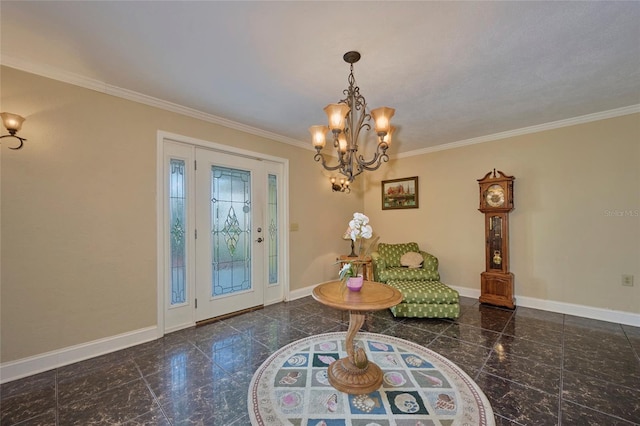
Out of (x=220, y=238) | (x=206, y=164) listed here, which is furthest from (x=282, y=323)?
(x=206, y=164)

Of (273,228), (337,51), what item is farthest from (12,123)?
(273,228)

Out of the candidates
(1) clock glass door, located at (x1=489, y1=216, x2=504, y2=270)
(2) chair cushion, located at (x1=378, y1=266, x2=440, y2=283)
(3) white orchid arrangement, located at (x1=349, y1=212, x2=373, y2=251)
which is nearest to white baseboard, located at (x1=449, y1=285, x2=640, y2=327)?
(1) clock glass door, located at (x1=489, y1=216, x2=504, y2=270)

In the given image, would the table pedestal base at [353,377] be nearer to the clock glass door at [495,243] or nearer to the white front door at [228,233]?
the white front door at [228,233]

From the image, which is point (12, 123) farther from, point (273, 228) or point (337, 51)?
point (273, 228)

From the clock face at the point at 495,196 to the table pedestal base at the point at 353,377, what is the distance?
316 centimetres

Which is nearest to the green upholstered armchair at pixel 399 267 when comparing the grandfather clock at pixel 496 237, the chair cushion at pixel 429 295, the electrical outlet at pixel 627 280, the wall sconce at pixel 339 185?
the chair cushion at pixel 429 295

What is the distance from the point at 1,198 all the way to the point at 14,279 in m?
0.68

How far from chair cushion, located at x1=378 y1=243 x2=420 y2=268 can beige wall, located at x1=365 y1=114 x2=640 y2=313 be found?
1.42 ft

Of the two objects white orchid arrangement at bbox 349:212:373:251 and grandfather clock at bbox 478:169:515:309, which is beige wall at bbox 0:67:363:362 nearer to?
white orchid arrangement at bbox 349:212:373:251

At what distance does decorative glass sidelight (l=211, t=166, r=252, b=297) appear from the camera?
342 centimetres

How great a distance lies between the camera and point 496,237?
3.88 m

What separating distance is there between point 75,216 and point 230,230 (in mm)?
1588

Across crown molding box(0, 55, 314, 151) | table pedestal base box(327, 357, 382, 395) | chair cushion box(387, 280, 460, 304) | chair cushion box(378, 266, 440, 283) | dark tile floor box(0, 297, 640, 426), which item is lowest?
dark tile floor box(0, 297, 640, 426)

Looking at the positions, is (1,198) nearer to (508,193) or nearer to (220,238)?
(220,238)
